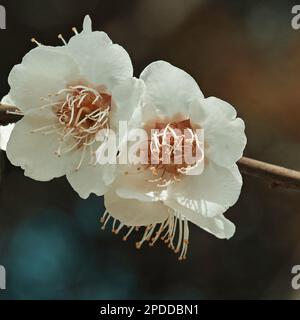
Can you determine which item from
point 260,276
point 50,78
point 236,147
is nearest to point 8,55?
point 260,276

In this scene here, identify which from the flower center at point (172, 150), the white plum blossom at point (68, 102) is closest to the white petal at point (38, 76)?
the white plum blossom at point (68, 102)

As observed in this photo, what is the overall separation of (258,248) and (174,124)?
4.95 feet

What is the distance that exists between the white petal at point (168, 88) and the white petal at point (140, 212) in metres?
0.09

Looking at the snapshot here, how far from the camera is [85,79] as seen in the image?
760 mm

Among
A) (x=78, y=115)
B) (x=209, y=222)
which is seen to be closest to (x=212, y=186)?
(x=209, y=222)

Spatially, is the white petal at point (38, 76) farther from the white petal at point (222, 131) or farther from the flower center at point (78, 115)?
the white petal at point (222, 131)

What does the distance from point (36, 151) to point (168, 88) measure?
15cm

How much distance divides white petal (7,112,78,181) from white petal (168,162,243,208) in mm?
110

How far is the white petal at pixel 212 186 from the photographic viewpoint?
2.27 ft

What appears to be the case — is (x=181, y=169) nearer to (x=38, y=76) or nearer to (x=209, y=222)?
(x=209, y=222)

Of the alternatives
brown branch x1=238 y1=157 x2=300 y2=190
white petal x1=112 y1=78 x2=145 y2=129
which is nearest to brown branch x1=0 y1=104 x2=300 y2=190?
brown branch x1=238 y1=157 x2=300 y2=190

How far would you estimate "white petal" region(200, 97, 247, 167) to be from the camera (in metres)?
0.70

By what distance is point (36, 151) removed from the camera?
76cm

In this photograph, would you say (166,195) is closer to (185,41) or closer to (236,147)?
(236,147)
